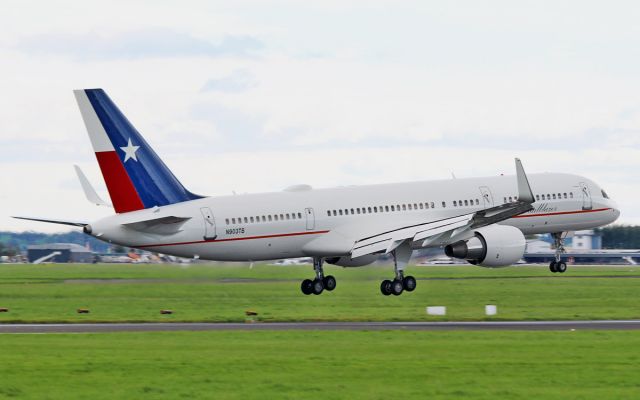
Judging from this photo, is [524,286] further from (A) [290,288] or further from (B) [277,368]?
(B) [277,368]

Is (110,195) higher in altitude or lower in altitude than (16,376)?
higher

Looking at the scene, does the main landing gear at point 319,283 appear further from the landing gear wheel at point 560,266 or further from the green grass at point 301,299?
the landing gear wheel at point 560,266

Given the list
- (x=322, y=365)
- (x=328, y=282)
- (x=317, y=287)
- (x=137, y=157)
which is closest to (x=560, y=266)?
(x=328, y=282)

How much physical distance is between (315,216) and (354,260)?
369 centimetres

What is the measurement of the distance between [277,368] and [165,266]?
4086 centimetres

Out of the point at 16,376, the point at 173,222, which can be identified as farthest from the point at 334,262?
the point at 16,376

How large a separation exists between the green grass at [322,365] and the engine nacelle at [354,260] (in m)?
18.8

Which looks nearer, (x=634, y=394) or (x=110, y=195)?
(x=634, y=394)

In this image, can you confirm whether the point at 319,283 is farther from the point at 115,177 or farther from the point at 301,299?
the point at 115,177

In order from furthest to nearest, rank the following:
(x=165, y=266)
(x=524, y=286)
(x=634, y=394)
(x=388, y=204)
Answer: (x=524, y=286) → (x=165, y=266) → (x=388, y=204) → (x=634, y=394)

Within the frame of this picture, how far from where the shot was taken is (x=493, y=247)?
61250mm

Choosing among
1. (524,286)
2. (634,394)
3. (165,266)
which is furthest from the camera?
(524,286)

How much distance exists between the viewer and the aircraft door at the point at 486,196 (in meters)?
66.9

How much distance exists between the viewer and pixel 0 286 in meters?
92.7
